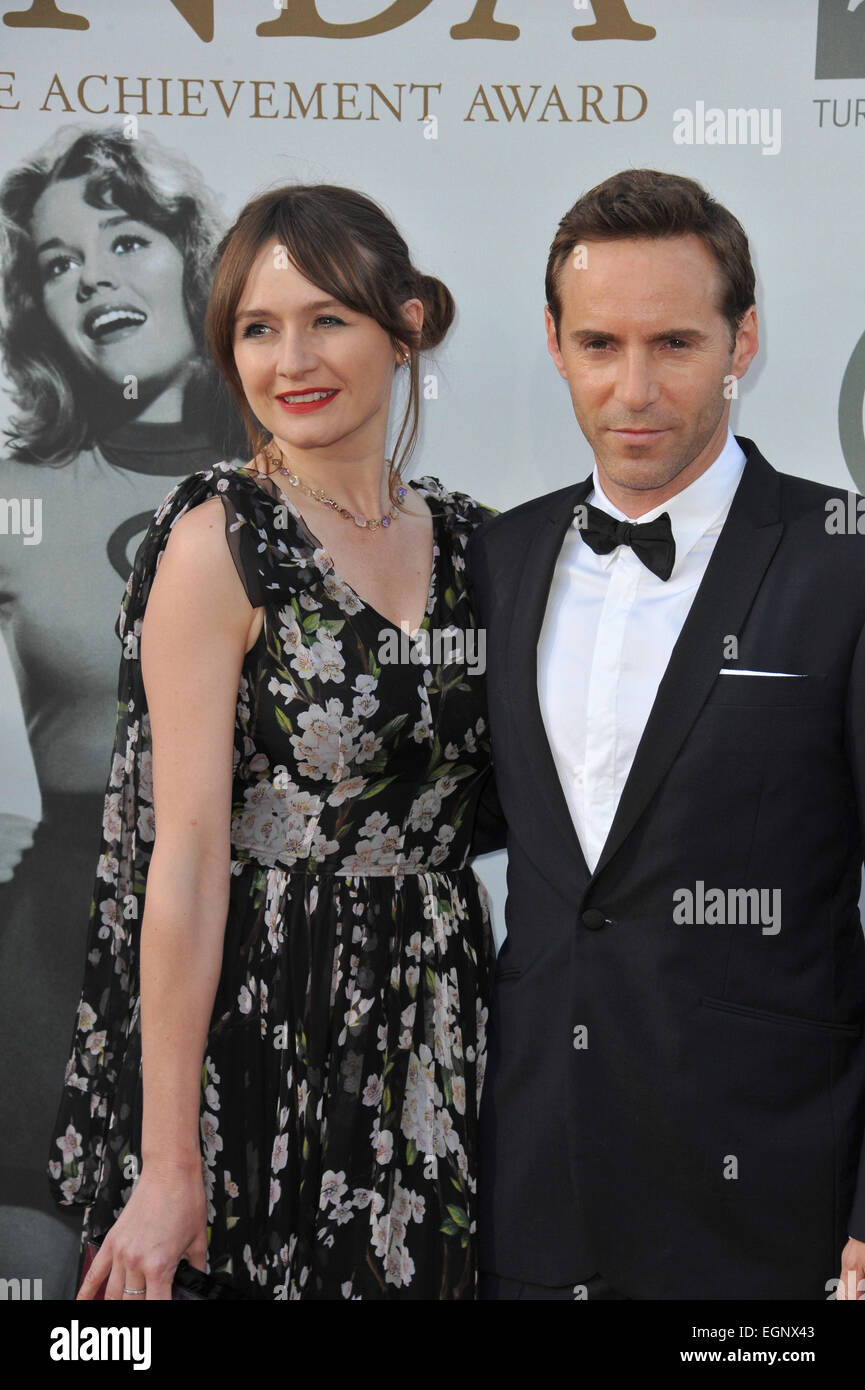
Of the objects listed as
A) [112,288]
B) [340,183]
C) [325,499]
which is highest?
[340,183]

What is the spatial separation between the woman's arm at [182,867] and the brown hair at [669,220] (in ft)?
2.21

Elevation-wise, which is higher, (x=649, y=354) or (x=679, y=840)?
(x=649, y=354)

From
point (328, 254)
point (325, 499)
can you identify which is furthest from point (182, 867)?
point (328, 254)

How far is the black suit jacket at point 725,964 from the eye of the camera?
1594 mm

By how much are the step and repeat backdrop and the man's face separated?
2.73 feet

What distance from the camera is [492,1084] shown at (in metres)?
1.80

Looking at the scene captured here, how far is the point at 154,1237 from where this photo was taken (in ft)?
5.60

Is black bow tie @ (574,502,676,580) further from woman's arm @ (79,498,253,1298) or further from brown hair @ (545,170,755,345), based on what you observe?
woman's arm @ (79,498,253,1298)

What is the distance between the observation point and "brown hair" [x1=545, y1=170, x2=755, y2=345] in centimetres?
171

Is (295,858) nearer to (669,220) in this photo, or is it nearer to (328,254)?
(328,254)

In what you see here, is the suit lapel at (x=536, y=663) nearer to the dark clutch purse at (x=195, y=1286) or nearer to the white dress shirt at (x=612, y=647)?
the white dress shirt at (x=612, y=647)

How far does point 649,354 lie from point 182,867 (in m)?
0.93

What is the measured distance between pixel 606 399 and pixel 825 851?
25.8 inches

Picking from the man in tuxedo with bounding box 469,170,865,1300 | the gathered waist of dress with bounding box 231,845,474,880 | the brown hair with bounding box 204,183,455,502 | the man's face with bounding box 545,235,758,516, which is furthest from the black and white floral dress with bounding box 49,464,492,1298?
the man's face with bounding box 545,235,758,516
